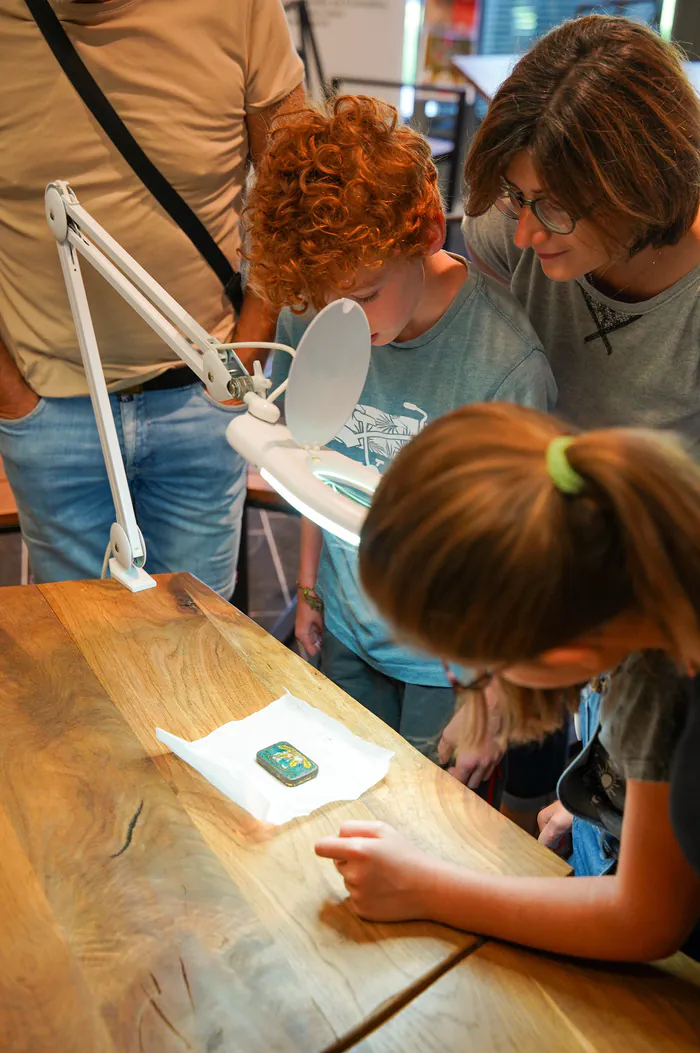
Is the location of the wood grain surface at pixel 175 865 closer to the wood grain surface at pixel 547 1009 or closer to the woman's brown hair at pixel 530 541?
the wood grain surface at pixel 547 1009

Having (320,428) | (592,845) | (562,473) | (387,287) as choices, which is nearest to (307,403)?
(320,428)

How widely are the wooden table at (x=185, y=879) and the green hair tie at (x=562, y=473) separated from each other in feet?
1.62

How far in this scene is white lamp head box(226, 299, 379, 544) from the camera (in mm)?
880

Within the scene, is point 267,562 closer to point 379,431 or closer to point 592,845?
point 379,431

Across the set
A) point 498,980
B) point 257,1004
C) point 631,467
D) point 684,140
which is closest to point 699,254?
point 684,140

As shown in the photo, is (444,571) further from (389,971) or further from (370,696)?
(370,696)

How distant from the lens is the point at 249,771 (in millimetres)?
1160

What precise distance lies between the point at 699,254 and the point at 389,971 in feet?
3.18

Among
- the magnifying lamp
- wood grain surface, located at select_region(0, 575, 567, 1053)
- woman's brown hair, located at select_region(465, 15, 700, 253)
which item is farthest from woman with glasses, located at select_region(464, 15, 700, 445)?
wood grain surface, located at select_region(0, 575, 567, 1053)

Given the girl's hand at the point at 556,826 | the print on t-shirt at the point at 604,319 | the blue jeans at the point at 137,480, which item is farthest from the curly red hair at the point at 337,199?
the girl's hand at the point at 556,826

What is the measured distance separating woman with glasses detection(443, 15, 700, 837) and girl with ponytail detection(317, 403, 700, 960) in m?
0.47

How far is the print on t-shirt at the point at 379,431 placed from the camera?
1.41 metres

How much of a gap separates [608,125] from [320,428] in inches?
19.9

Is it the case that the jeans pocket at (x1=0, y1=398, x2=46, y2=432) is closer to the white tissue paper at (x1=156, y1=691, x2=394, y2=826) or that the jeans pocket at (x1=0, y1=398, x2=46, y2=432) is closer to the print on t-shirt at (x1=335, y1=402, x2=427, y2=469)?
the print on t-shirt at (x1=335, y1=402, x2=427, y2=469)
